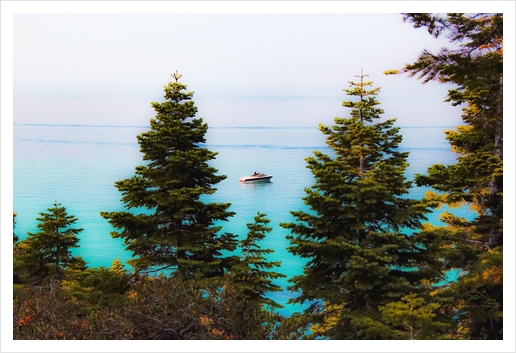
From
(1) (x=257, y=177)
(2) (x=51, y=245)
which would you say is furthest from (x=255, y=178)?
(2) (x=51, y=245)

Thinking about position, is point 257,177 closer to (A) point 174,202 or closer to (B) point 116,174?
(A) point 174,202

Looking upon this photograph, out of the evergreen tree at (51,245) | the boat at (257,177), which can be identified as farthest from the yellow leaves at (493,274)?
the evergreen tree at (51,245)

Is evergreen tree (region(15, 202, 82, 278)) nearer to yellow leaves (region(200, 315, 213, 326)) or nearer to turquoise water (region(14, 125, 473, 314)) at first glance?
turquoise water (region(14, 125, 473, 314))

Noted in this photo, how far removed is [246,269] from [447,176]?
2928 mm

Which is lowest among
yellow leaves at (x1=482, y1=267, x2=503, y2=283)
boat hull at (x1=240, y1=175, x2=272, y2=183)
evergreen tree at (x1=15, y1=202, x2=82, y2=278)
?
yellow leaves at (x1=482, y1=267, x2=503, y2=283)

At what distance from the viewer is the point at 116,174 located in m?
10.4

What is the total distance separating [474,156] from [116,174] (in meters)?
4.99

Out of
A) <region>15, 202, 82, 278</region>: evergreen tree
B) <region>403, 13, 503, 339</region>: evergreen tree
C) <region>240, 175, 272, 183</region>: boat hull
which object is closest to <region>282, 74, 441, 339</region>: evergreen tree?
<region>403, 13, 503, 339</region>: evergreen tree

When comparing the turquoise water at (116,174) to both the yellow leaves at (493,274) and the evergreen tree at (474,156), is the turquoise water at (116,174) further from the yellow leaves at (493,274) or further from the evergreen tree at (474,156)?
the yellow leaves at (493,274)

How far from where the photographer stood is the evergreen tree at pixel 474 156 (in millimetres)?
8438

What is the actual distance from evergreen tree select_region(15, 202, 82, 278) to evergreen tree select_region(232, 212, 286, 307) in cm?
246

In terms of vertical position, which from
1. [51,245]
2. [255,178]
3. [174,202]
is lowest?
[51,245]

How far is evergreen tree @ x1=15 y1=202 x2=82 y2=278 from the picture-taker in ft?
33.4
